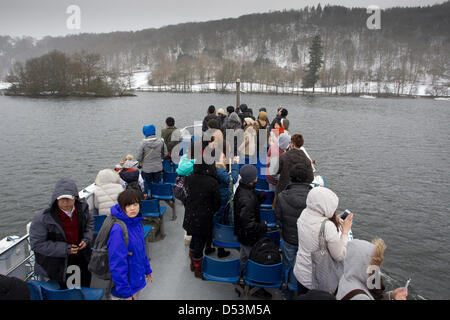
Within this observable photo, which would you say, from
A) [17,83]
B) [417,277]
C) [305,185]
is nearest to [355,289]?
[305,185]

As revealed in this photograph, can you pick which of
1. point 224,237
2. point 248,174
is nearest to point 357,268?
point 248,174

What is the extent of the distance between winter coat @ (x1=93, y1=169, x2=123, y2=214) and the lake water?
7.08 metres

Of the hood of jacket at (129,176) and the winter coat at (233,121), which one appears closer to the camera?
the hood of jacket at (129,176)

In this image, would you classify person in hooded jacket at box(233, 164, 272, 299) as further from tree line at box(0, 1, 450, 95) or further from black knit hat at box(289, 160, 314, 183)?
tree line at box(0, 1, 450, 95)

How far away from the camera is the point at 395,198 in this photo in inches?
498

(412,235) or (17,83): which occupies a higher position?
(17,83)

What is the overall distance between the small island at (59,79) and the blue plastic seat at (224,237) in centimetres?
8294

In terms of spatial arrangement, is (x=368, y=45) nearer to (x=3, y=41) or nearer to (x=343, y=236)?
(x=343, y=236)

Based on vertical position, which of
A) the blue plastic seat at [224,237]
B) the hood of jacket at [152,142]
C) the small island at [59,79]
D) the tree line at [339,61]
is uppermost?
the tree line at [339,61]

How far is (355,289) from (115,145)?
2396 centimetres

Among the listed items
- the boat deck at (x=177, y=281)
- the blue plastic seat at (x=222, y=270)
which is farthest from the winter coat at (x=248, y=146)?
the blue plastic seat at (x=222, y=270)

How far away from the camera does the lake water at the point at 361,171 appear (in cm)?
880

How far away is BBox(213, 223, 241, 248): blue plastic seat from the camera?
4.01 m

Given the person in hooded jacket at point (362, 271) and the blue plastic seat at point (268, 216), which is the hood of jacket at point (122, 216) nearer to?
the person in hooded jacket at point (362, 271)
